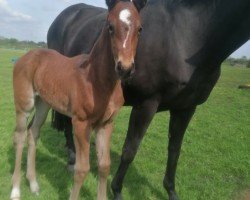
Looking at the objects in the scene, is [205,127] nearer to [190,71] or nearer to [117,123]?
[117,123]

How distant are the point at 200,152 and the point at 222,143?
71 cm

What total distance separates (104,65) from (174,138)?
146 centimetres

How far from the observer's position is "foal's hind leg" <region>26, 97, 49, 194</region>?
13.7 ft

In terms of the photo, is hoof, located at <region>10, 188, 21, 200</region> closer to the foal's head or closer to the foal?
the foal

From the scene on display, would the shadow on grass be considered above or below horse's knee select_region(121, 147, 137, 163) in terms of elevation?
below

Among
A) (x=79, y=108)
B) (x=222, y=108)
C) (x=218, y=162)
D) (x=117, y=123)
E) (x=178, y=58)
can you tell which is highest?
(x=178, y=58)

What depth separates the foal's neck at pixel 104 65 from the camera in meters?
3.05

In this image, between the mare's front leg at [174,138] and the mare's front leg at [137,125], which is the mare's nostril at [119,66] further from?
the mare's front leg at [174,138]

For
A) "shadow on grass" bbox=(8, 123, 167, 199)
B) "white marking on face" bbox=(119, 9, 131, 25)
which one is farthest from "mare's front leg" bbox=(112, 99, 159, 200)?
"white marking on face" bbox=(119, 9, 131, 25)

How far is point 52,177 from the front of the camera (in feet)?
15.3

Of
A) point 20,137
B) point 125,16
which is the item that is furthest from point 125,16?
point 20,137

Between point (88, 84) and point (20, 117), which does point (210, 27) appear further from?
point (20, 117)

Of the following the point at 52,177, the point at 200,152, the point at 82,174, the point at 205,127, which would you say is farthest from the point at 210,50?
the point at 205,127

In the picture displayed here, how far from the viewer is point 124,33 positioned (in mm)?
2664
